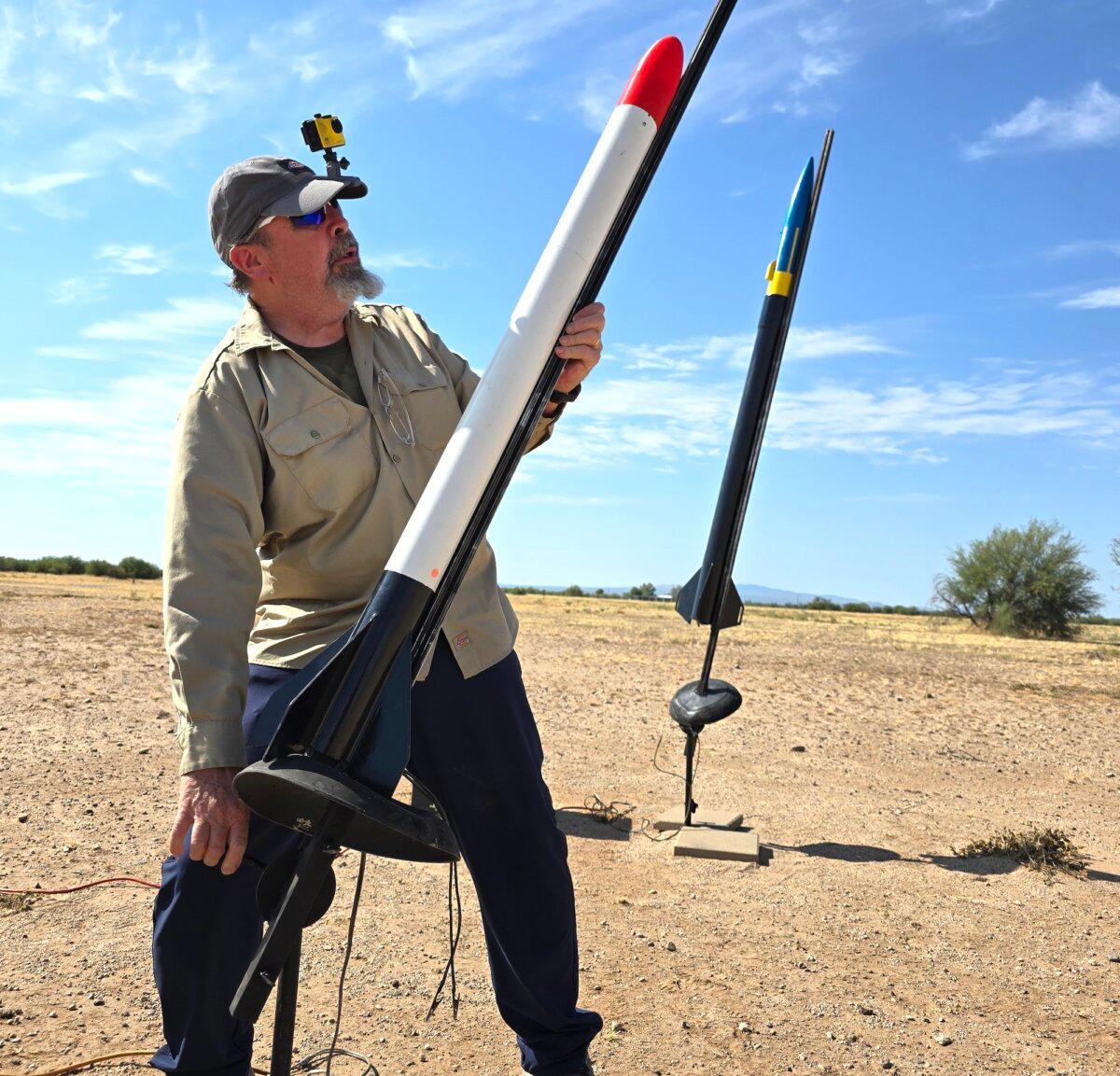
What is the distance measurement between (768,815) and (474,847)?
4621 mm

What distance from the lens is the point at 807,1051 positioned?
3617mm

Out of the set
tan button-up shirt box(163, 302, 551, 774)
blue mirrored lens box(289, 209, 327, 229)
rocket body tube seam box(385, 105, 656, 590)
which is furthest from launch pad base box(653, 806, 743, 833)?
blue mirrored lens box(289, 209, 327, 229)

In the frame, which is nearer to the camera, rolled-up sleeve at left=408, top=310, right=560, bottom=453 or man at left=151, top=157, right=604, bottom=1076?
man at left=151, top=157, right=604, bottom=1076

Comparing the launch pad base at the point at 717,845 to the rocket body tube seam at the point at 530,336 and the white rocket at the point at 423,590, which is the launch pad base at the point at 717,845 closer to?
the white rocket at the point at 423,590

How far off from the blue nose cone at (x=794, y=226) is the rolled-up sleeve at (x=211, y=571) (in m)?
5.35

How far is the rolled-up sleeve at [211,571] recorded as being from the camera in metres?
2.31

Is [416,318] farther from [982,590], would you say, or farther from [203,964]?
[982,590]

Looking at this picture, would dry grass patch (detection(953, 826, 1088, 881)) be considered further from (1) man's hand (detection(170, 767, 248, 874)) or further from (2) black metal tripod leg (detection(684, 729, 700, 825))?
(1) man's hand (detection(170, 767, 248, 874))

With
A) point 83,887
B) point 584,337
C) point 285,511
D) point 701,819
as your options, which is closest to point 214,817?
point 285,511

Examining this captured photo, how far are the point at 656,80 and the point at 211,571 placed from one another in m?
1.65

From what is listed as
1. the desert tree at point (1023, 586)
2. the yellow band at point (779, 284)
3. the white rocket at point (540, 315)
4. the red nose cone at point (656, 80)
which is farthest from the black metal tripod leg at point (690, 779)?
the desert tree at point (1023, 586)

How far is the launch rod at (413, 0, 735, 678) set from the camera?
93.5 inches

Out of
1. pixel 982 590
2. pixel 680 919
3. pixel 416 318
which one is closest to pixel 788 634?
pixel 982 590

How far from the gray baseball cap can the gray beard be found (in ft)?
0.62
